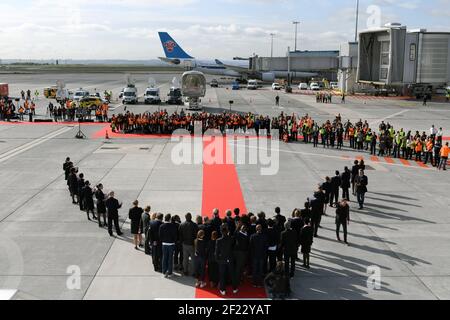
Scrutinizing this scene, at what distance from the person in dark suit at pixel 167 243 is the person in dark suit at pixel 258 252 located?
68.1 inches

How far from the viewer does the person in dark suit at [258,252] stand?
10.2 meters

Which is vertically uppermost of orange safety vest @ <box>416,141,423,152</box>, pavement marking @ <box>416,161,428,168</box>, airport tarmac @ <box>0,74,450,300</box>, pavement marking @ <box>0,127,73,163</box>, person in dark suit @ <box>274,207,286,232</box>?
orange safety vest @ <box>416,141,423,152</box>

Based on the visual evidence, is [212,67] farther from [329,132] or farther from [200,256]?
[200,256]

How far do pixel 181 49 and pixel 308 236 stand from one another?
74.2 m

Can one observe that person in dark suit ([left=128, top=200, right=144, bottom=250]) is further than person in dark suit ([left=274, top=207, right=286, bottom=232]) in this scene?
Yes

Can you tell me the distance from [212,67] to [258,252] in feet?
270

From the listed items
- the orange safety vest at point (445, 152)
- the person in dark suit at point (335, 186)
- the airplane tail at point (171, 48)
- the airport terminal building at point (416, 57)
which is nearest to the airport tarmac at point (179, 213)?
the person in dark suit at point (335, 186)

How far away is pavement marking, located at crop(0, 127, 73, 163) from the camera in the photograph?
76.8ft

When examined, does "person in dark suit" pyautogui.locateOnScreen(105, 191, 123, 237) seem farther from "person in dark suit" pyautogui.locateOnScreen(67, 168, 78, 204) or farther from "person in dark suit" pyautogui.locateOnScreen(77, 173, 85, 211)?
"person in dark suit" pyautogui.locateOnScreen(67, 168, 78, 204)

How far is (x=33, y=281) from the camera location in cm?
1014

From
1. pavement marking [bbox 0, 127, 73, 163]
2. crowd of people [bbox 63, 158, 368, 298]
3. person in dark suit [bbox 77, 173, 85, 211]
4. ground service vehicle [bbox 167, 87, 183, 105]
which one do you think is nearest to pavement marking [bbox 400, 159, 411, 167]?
crowd of people [bbox 63, 158, 368, 298]

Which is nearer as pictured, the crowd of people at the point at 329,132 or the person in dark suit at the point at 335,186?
the person in dark suit at the point at 335,186

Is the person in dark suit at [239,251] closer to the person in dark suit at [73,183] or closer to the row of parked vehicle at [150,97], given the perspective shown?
the person in dark suit at [73,183]

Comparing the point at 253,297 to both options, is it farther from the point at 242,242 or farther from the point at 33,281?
the point at 33,281
